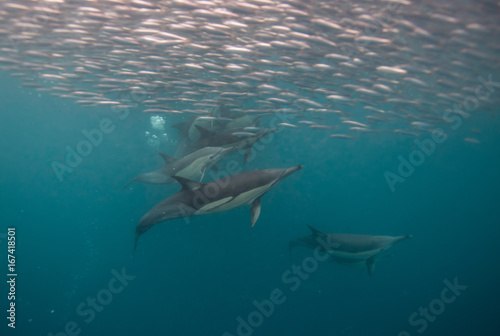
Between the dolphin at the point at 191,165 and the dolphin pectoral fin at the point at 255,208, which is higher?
the dolphin pectoral fin at the point at 255,208

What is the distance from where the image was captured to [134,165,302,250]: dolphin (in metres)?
4.09

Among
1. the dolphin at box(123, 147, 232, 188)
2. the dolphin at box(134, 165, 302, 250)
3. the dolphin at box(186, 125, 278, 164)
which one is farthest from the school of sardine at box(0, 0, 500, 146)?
the dolphin at box(134, 165, 302, 250)

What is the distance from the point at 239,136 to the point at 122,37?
16.5 feet

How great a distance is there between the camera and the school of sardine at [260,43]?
7.49 m

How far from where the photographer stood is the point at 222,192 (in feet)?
13.4

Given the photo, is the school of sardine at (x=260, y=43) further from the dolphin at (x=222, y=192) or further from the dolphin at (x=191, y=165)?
the dolphin at (x=222, y=192)

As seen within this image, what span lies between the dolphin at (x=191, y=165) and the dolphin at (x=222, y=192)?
1.81 metres

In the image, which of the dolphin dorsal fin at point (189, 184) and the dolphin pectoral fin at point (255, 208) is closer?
the dolphin dorsal fin at point (189, 184)

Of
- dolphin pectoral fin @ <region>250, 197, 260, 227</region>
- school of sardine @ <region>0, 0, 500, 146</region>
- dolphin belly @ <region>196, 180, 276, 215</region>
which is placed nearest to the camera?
dolphin belly @ <region>196, 180, 276, 215</region>

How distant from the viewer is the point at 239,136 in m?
7.61

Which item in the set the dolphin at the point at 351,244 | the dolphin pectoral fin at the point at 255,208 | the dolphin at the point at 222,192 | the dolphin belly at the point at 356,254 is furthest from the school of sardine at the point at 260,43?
the dolphin belly at the point at 356,254

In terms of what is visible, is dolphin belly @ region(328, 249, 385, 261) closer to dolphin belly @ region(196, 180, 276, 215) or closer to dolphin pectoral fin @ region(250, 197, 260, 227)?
dolphin pectoral fin @ region(250, 197, 260, 227)

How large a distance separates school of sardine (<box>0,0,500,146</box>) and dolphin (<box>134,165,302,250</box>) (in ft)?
11.3

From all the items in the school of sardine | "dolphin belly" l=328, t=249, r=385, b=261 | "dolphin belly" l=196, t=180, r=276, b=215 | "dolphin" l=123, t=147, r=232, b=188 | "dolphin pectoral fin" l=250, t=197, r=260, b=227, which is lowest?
"dolphin belly" l=328, t=249, r=385, b=261
